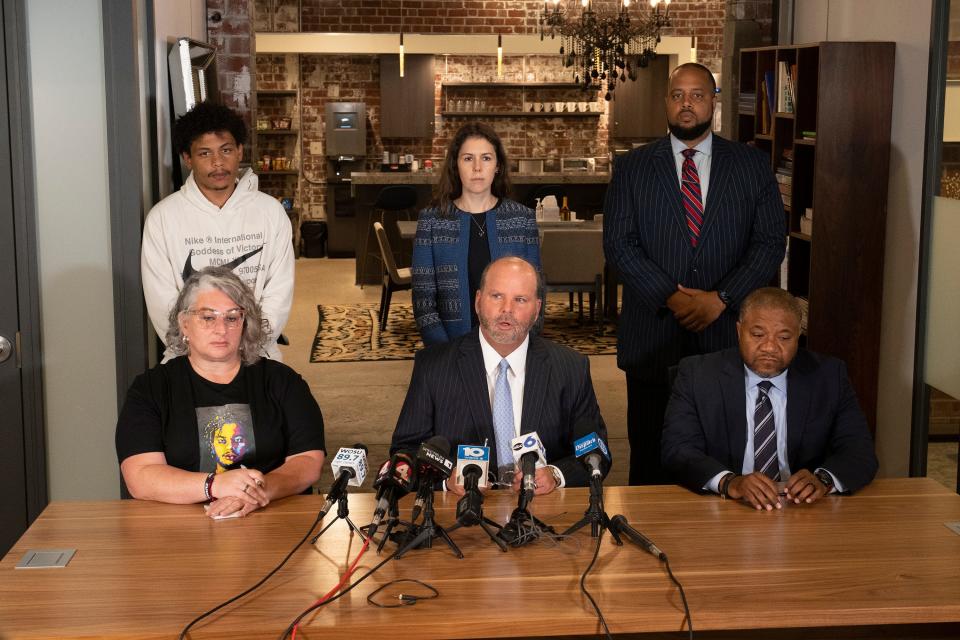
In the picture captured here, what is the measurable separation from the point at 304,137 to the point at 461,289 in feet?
33.6

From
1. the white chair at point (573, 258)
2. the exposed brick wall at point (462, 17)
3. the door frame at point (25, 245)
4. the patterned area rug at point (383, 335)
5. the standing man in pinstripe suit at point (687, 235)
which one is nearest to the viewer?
the door frame at point (25, 245)

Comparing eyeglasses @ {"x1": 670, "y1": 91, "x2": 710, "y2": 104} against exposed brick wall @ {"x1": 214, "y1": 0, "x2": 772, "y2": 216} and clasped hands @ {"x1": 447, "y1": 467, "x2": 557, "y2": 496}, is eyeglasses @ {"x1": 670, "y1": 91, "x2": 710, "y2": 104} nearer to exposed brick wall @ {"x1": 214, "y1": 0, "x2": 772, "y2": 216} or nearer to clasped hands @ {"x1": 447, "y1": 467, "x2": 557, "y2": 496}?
clasped hands @ {"x1": 447, "y1": 467, "x2": 557, "y2": 496}

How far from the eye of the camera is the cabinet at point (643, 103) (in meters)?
13.6

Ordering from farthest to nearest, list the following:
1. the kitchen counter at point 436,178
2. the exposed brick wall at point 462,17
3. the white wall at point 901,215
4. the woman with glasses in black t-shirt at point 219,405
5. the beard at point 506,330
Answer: the exposed brick wall at point 462,17
the kitchen counter at point 436,178
the white wall at point 901,215
the beard at point 506,330
the woman with glasses in black t-shirt at point 219,405

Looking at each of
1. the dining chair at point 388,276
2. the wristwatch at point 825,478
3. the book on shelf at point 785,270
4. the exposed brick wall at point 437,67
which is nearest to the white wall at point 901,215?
the book on shelf at point 785,270

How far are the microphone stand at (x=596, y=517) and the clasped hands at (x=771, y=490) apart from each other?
409 millimetres

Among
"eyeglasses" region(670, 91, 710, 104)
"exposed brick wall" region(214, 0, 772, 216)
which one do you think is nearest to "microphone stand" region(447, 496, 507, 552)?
"eyeglasses" region(670, 91, 710, 104)

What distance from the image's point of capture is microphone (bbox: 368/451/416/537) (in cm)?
223

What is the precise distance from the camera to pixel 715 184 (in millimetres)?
3943

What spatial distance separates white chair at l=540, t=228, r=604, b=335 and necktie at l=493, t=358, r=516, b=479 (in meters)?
5.38

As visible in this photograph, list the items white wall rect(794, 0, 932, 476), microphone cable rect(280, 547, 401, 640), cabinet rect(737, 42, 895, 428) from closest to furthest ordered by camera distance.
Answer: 1. microphone cable rect(280, 547, 401, 640)
2. white wall rect(794, 0, 932, 476)
3. cabinet rect(737, 42, 895, 428)

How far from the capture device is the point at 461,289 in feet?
13.2

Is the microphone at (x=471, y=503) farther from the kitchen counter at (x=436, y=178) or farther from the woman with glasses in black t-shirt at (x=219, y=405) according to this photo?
the kitchen counter at (x=436, y=178)

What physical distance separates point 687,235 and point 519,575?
2010 mm
